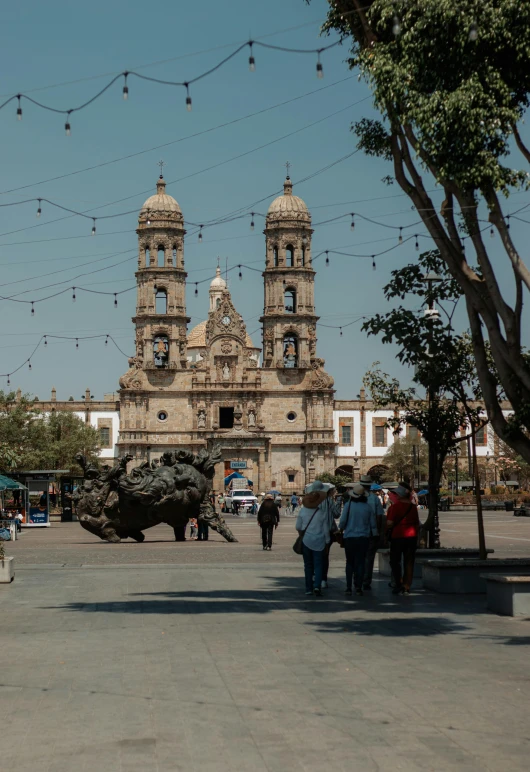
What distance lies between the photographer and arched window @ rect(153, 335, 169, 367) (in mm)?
85562

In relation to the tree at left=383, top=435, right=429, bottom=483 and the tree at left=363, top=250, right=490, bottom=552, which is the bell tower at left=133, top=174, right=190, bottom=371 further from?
the tree at left=363, top=250, right=490, bottom=552

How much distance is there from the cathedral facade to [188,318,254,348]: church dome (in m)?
14.3

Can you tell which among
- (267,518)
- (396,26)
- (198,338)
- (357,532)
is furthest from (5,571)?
(198,338)

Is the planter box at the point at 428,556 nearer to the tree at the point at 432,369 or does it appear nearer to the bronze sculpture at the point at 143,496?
the tree at the point at 432,369

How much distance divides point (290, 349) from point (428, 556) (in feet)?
221

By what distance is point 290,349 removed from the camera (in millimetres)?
85500

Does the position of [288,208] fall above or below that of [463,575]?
above

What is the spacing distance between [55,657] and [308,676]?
7.92 feet

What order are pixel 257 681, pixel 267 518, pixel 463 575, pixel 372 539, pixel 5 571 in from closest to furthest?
pixel 257 681, pixel 463 575, pixel 372 539, pixel 5 571, pixel 267 518

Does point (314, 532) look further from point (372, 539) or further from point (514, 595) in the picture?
point (514, 595)

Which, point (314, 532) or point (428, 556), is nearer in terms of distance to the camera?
point (314, 532)

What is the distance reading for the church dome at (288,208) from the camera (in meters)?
83.6

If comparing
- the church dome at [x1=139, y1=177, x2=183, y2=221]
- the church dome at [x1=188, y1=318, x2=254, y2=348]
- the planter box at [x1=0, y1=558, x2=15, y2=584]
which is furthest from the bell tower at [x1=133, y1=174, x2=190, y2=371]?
the planter box at [x1=0, y1=558, x2=15, y2=584]

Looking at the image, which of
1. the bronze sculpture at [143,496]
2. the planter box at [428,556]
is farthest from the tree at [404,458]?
the planter box at [428,556]
